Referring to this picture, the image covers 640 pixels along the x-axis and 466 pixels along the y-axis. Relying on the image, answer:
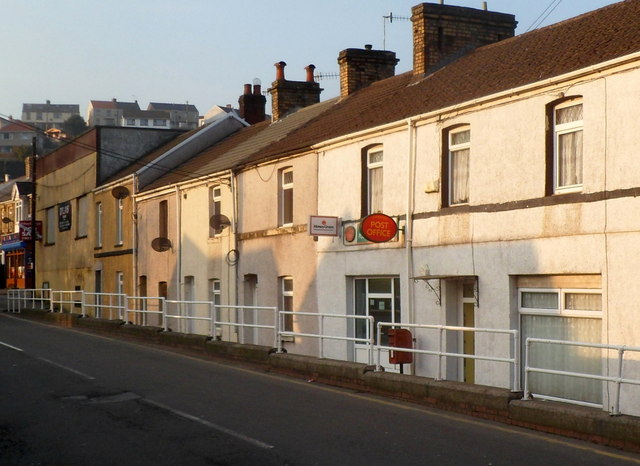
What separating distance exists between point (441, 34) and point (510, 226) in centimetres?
836

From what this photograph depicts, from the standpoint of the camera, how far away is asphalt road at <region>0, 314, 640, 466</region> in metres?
10.2

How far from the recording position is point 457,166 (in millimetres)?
18297

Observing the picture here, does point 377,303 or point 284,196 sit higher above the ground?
point 284,196

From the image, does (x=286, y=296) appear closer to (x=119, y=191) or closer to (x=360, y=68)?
(x=360, y=68)

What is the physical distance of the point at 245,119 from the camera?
1596 inches

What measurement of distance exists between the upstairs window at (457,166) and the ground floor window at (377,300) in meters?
2.57

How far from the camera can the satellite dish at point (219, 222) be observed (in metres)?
27.2

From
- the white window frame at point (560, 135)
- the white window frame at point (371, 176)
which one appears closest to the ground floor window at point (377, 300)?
the white window frame at point (371, 176)

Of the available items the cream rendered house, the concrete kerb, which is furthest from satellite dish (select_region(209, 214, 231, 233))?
the cream rendered house

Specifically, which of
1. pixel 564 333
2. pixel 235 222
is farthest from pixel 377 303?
pixel 235 222

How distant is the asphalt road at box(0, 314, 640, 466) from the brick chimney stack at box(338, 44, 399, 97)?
1243 cm

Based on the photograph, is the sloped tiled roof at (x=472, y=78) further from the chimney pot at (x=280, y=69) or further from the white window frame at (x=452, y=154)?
the chimney pot at (x=280, y=69)

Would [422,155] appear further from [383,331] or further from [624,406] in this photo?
A: [624,406]

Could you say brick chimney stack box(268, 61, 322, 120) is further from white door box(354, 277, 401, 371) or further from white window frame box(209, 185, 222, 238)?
white door box(354, 277, 401, 371)
